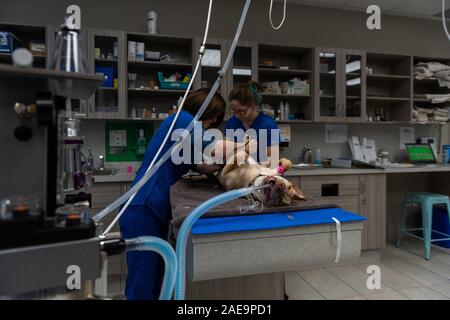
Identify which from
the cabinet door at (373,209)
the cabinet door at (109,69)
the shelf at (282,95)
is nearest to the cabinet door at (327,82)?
the shelf at (282,95)

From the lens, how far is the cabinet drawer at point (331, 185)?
2.73 meters

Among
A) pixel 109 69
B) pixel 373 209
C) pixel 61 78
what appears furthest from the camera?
pixel 373 209

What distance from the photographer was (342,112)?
10.3 feet

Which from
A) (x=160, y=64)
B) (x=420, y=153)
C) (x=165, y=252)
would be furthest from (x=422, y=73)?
(x=165, y=252)

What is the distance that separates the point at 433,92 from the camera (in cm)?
364

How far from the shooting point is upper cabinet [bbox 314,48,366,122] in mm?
3098

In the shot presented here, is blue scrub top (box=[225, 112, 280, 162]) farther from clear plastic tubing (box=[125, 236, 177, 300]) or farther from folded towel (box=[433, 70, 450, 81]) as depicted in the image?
folded towel (box=[433, 70, 450, 81])

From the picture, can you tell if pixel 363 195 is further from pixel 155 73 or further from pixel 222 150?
pixel 155 73

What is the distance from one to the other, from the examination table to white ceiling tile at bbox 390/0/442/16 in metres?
3.36

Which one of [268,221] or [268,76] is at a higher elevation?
[268,76]

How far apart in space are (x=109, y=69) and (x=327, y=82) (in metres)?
2.23

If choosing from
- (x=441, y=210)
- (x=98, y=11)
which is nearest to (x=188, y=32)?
(x=98, y=11)

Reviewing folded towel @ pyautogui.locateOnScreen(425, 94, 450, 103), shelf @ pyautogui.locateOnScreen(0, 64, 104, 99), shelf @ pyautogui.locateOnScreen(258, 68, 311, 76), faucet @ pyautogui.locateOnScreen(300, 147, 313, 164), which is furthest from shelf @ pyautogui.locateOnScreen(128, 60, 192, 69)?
folded towel @ pyautogui.locateOnScreen(425, 94, 450, 103)

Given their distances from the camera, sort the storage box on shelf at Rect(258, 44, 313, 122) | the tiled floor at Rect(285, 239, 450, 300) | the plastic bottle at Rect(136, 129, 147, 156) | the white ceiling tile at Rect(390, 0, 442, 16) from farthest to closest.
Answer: the white ceiling tile at Rect(390, 0, 442, 16)
the storage box on shelf at Rect(258, 44, 313, 122)
the plastic bottle at Rect(136, 129, 147, 156)
the tiled floor at Rect(285, 239, 450, 300)
